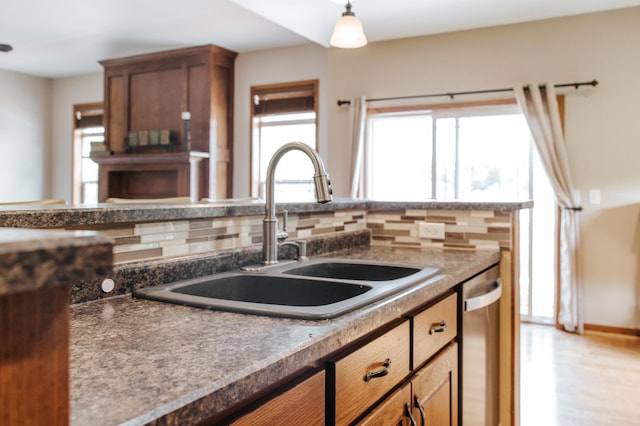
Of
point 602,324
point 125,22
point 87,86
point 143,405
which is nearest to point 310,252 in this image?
point 143,405

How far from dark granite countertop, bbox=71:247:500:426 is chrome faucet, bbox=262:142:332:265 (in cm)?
38

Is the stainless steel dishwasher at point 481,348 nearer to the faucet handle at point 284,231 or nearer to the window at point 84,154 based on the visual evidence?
the faucet handle at point 284,231

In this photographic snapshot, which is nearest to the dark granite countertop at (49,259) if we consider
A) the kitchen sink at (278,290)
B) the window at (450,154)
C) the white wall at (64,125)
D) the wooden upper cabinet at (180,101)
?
the kitchen sink at (278,290)

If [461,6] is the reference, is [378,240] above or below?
below

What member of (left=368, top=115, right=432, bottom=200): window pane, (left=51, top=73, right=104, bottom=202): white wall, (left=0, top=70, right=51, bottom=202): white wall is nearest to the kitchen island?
(left=368, top=115, right=432, bottom=200): window pane

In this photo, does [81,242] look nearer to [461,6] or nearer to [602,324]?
[461,6]

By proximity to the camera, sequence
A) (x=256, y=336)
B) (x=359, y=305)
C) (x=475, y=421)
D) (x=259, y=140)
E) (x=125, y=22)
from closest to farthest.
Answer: (x=256, y=336) → (x=359, y=305) → (x=475, y=421) → (x=125, y=22) → (x=259, y=140)

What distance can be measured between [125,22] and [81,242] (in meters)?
5.33

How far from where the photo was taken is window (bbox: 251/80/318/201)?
5.75 m

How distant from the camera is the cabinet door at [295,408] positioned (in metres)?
0.71

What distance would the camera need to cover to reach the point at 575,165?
4426 millimetres

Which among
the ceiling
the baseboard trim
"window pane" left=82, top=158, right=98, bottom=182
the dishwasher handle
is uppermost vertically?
the ceiling

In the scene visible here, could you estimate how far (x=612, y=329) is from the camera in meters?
4.29

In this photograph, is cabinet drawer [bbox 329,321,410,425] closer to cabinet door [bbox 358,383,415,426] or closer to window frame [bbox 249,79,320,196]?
cabinet door [bbox 358,383,415,426]
